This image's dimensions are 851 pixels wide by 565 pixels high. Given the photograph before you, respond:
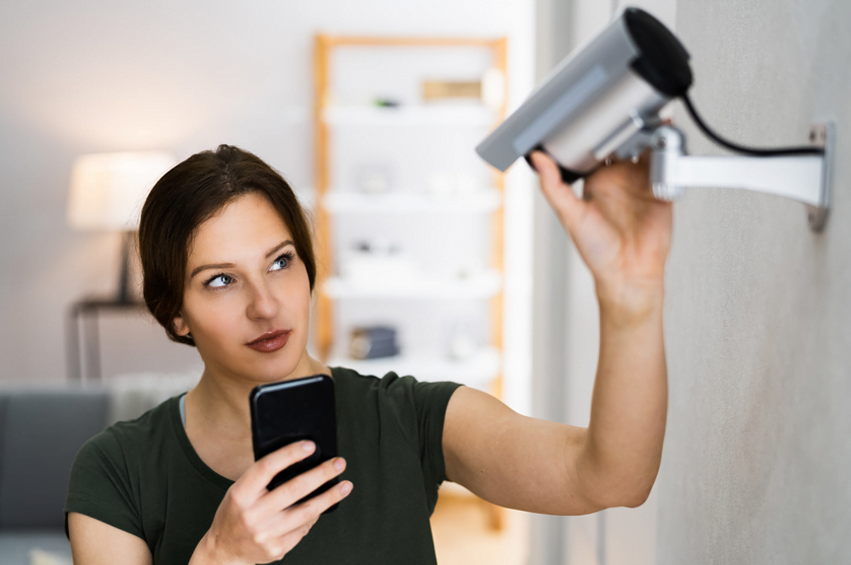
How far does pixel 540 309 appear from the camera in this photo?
1.68 m

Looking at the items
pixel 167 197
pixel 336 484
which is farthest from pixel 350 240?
pixel 336 484

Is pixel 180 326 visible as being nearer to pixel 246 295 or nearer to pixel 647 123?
pixel 246 295

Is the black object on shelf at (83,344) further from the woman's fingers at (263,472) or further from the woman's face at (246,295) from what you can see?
the woman's fingers at (263,472)

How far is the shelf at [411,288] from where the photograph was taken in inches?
114

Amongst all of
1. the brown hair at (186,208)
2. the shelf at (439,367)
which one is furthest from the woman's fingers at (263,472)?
the shelf at (439,367)

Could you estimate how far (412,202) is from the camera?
2934 mm

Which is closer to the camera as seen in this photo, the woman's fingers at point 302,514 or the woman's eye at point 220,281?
the woman's fingers at point 302,514

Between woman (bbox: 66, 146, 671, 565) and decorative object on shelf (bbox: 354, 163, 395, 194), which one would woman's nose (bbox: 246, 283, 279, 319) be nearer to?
woman (bbox: 66, 146, 671, 565)

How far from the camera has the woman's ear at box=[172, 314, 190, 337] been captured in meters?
0.93

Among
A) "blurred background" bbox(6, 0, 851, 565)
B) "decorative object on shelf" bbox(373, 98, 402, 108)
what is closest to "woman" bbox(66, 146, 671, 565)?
"blurred background" bbox(6, 0, 851, 565)

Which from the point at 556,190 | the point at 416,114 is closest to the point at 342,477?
the point at 556,190

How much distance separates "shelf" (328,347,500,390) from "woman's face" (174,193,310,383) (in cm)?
203

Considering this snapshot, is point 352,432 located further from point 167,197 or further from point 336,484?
point 167,197

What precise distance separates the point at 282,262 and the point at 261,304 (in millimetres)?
86
